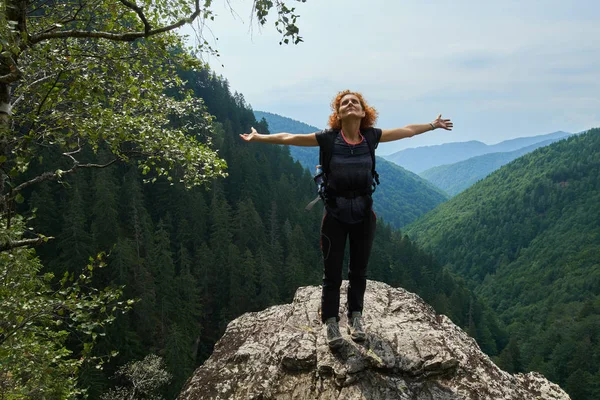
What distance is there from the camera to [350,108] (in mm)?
5680

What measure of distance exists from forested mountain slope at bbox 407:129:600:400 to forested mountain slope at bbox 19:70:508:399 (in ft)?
43.5

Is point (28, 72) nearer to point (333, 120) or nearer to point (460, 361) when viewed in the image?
point (333, 120)

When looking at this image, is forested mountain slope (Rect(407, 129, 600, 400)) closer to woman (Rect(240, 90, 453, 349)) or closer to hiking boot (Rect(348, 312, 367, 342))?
hiking boot (Rect(348, 312, 367, 342))

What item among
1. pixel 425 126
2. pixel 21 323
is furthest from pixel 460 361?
pixel 21 323

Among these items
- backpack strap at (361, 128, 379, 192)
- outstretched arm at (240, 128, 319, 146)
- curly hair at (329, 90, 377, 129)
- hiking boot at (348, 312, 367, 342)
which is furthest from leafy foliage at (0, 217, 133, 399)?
backpack strap at (361, 128, 379, 192)

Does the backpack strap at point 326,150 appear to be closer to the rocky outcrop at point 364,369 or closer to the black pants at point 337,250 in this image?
the black pants at point 337,250

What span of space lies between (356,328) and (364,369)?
721 mm

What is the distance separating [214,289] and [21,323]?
192ft

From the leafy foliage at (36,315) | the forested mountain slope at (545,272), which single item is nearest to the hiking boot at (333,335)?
the leafy foliage at (36,315)

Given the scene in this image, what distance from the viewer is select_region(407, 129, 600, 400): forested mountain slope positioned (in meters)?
81.2

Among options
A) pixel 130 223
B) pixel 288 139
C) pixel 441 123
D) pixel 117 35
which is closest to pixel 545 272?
pixel 130 223

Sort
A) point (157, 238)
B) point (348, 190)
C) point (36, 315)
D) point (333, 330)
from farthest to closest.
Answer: point (157, 238) → point (36, 315) → point (333, 330) → point (348, 190)

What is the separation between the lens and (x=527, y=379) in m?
6.32

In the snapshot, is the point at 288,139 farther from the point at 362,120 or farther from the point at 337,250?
the point at 337,250
